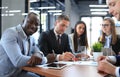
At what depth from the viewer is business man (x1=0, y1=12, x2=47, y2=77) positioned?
2.29m

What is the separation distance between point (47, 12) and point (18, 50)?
23.9ft

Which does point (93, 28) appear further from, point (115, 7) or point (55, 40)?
point (115, 7)

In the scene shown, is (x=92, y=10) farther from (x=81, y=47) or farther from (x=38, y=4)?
(x=81, y=47)

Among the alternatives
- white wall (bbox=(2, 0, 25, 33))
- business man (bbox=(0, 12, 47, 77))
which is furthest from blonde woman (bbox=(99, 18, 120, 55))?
white wall (bbox=(2, 0, 25, 33))

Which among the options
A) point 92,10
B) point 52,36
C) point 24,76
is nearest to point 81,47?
point 52,36

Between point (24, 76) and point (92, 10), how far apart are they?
46.1 ft

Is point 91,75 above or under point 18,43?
under

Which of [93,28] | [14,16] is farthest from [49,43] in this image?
[93,28]

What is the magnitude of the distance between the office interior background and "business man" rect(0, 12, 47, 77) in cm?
95

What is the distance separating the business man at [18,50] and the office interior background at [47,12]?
3.12ft

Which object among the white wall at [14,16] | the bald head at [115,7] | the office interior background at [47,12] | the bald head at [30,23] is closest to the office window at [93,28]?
the office interior background at [47,12]

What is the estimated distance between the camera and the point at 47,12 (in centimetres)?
952

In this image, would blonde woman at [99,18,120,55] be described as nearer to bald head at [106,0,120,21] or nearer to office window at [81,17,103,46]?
bald head at [106,0,120,21]

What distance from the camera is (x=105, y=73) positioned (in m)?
1.95
